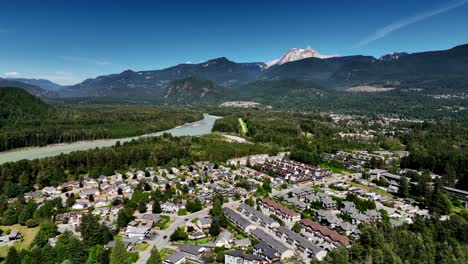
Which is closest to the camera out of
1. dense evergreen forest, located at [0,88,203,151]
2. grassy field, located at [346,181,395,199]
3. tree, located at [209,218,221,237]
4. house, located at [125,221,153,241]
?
house, located at [125,221,153,241]

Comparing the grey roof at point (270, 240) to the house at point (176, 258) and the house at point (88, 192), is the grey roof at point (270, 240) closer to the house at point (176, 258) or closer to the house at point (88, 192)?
the house at point (176, 258)

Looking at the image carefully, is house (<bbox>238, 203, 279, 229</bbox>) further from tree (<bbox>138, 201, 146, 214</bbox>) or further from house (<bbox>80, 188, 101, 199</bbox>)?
house (<bbox>80, 188, 101, 199</bbox>)

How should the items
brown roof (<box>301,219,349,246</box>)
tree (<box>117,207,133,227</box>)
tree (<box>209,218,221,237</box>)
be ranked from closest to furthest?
brown roof (<box>301,219,349,246</box>), tree (<box>209,218,221,237</box>), tree (<box>117,207,133,227</box>)

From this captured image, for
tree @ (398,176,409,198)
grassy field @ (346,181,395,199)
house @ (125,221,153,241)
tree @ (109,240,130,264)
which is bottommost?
grassy field @ (346,181,395,199)

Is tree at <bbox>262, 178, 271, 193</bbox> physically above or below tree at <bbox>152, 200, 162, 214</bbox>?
below

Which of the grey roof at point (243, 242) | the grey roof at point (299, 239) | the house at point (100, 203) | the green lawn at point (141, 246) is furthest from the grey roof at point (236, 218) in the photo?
the house at point (100, 203)

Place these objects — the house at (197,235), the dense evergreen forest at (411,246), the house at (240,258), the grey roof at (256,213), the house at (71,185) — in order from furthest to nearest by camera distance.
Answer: the house at (71,185) → the grey roof at (256,213) → the house at (197,235) → the house at (240,258) → the dense evergreen forest at (411,246)

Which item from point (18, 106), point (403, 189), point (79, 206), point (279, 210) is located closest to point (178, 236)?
point (279, 210)

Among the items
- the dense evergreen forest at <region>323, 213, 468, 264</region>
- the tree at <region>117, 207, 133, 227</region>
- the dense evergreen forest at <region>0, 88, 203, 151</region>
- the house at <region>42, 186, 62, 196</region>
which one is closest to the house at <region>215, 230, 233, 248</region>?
the dense evergreen forest at <region>323, 213, 468, 264</region>
